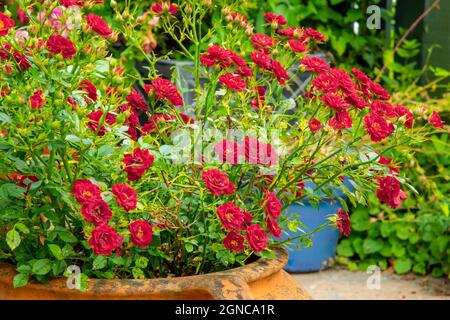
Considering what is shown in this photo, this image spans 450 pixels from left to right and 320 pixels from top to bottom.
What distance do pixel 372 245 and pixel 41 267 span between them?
231 cm

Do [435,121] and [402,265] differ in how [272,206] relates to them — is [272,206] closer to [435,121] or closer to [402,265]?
[435,121]

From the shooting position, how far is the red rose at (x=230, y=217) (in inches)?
50.0

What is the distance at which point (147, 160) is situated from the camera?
49.6 inches

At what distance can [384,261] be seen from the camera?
3455 millimetres

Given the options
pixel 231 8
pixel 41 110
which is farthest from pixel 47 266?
pixel 231 8

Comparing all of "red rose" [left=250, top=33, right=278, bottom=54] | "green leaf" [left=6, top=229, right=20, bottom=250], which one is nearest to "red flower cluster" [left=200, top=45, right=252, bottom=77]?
"red rose" [left=250, top=33, right=278, bottom=54]

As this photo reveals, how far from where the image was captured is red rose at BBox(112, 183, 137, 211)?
1226 mm

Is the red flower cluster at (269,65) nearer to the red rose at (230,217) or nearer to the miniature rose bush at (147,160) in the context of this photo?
the miniature rose bush at (147,160)

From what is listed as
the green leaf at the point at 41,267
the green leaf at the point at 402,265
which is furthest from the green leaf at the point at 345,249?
the green leaf at the point at 41,267

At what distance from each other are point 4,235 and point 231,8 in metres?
0.63
